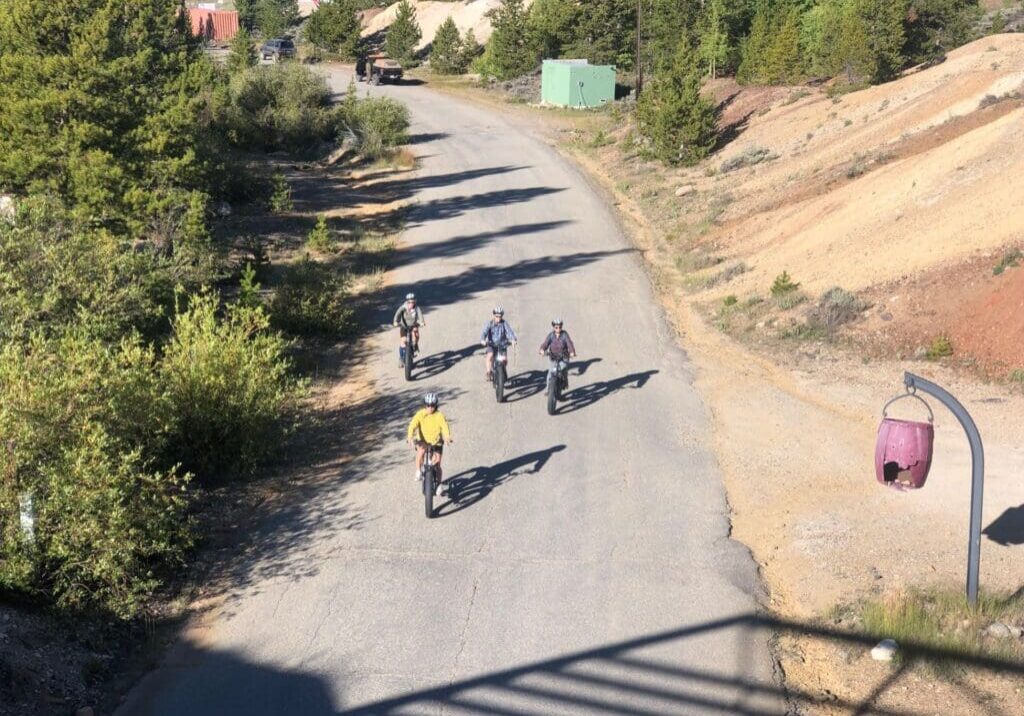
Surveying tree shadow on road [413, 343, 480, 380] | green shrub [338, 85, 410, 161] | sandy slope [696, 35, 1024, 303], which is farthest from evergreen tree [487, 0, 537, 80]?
tree shadow on road [413, 343, 480, 380]

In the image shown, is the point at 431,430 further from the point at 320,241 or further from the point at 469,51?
the point at 469,51

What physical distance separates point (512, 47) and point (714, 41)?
17535 millimetres

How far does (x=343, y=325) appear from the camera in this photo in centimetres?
2114

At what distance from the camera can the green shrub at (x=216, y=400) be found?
44.4ft

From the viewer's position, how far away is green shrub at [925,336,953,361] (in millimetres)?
18078

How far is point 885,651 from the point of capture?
9547mm

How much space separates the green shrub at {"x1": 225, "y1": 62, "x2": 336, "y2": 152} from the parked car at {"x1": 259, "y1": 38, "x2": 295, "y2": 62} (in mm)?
26653

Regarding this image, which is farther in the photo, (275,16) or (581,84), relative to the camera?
(275,16)

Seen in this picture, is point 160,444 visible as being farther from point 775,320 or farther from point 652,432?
point 775,320

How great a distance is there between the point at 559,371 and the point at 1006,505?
653cm

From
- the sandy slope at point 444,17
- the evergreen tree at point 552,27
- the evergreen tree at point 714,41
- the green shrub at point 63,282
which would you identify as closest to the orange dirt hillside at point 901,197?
the evergreen tree at point 714,41

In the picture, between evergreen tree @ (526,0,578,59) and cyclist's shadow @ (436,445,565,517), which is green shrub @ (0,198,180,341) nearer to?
cyclist's shadow @ (436,445,565,517)

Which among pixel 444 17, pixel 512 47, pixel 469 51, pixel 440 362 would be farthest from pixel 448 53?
pixel 440 362

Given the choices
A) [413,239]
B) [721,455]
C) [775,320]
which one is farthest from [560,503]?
[413,239]
